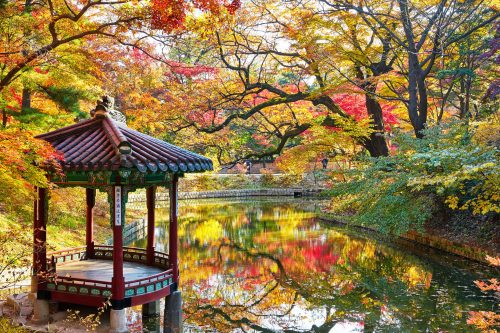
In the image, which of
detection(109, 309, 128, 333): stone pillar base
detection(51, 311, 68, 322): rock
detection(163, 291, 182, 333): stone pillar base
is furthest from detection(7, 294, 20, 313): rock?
detection(163, 291, 182, 333): stone pillar base

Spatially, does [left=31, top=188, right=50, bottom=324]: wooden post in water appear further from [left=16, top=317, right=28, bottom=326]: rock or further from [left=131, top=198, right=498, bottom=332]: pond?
[left=131, top=198, right=498, bottom=332]: pond

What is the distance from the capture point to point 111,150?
7.02 metres

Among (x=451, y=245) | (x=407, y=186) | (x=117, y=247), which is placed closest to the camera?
(x=117, y=247)

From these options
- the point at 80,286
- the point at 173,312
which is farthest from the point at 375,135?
the point at 80,286

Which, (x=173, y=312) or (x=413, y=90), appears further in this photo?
(x=413, y=90)

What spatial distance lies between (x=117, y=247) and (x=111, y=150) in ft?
5.02

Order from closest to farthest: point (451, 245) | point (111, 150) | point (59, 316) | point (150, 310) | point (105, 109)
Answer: point (111, 150)
point (59, 316)
point (105, 109)
point (150, 310)
point (451, 245)

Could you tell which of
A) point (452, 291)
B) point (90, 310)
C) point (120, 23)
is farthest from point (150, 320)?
point (452, 291)

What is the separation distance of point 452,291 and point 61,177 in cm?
847

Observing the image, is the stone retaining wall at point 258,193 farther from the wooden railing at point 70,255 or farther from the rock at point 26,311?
the rock at point 26,311

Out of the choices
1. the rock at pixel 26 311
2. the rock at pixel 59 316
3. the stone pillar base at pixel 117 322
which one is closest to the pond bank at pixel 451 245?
the stone pillar base at pixel 117 322

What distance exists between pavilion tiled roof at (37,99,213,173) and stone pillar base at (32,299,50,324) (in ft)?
7.99

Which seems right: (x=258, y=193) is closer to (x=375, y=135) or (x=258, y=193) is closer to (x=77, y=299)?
(x=375, y=135)

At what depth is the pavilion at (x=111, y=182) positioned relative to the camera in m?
6.82
